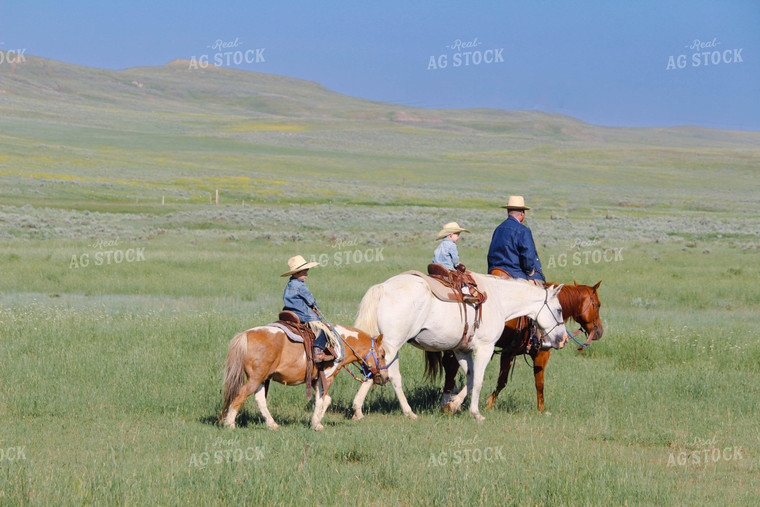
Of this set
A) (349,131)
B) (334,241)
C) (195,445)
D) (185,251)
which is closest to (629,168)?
(349,131)

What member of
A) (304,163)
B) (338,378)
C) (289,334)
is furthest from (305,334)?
(304,163)

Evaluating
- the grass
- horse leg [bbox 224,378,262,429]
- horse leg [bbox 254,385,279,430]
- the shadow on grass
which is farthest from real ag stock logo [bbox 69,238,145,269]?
horse leg [bbox 224,378,262,429]

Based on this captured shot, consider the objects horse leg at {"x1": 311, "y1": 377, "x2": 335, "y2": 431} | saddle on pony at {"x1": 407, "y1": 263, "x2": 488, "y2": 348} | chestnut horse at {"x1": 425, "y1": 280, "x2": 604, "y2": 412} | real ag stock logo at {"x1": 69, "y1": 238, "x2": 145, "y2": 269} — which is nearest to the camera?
horse leg at {"x1": 311, "y1": 377, "x2": 335, "y2": 431}

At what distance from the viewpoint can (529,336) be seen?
11141 millimetres

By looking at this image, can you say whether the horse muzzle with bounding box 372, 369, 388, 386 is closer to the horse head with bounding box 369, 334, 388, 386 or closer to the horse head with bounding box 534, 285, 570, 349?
the horse head with bounding box 369, 334, 388, 386

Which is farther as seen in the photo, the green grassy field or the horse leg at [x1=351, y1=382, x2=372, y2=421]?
the horse leg at [x1=351, y1=382, x2=372, y2=421]

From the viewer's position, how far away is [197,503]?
6324mm

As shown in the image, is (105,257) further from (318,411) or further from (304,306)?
(318,411)

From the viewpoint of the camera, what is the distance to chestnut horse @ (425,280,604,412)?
1099 centimetres

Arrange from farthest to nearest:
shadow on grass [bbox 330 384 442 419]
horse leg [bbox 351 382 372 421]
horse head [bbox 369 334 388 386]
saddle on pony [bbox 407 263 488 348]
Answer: shadow on grass [bbox 330 384 442 419], saddle on pony [bbox 407 263 488 348], horse leg [bbox 351 382 372 421], horse head [bbox 369 334 388 386]

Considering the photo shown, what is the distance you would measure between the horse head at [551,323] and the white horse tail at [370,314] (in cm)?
251

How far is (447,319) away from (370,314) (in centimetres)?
106

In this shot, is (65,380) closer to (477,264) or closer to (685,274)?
(477,264)

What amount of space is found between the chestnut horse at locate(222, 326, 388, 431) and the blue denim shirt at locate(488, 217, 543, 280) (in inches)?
113
